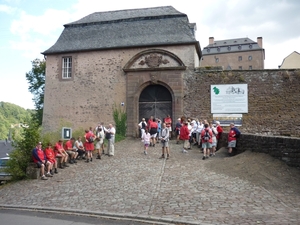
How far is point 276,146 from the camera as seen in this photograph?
405 inches

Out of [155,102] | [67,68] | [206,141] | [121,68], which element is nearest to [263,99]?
[155,102]

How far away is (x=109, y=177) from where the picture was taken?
1024 centimetres

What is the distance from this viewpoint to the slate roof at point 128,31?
69.2ft

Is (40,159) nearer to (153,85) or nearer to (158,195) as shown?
(158,195)

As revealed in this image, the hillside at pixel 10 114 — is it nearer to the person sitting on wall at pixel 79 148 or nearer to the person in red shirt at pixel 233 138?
the person sitting on wall at pixel 79 148

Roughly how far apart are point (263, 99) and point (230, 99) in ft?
6.56

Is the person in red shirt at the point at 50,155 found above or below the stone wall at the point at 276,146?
below

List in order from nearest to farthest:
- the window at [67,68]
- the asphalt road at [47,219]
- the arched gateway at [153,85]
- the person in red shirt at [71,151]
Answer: the asphalt road at [47,219] → the person in red shirt at [71,151] → the arched gateway at [153,85] → the window at [67,68]

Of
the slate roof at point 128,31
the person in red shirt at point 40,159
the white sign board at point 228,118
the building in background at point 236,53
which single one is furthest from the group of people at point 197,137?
the building in background at point 236,53

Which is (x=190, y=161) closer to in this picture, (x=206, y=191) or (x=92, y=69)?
(x=206, y=191)

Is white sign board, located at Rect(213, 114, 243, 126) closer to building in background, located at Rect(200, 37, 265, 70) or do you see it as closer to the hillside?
building in background, located at Rect(200, 37, 265, 70)

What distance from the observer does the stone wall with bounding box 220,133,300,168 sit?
9.51 m

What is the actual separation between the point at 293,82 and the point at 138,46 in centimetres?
1016

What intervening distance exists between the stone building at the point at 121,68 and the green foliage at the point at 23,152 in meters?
9.08
